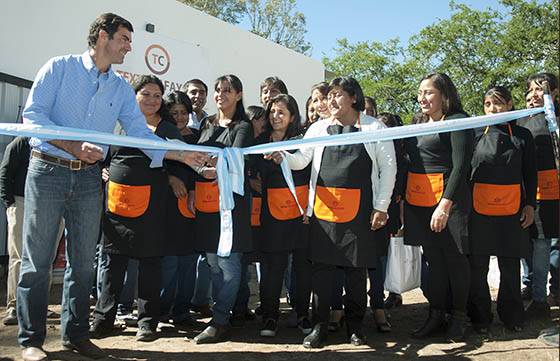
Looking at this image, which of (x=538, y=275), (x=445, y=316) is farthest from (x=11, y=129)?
(x=538, y=275)

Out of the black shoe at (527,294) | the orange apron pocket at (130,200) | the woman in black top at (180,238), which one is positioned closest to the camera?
the orange apron pocket at (130,200)

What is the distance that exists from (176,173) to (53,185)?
1102 mm

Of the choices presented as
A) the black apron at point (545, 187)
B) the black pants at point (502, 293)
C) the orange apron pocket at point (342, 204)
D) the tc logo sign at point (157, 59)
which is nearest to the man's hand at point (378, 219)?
the orange apron pocket at point (342, 204)

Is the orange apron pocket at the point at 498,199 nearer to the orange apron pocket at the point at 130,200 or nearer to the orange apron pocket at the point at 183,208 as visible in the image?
the orange apron pocket at the point at 183,208

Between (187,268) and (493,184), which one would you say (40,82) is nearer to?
(187,268)

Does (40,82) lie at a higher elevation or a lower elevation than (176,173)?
higher

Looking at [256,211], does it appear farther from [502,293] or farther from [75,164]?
[502,293]

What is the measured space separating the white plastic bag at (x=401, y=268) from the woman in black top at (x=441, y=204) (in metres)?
0.37

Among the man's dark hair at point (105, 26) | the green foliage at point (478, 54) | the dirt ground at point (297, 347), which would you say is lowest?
the dirt ground at point (297, 347)

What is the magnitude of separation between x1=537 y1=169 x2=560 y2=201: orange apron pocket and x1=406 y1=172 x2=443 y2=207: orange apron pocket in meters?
1.20

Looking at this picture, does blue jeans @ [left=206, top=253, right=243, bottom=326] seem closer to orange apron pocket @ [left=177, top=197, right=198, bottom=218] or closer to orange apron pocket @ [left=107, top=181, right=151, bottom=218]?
orange apron pocket @ [left=177, top=197, right=198, bottom=218]

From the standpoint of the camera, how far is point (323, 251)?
398 centimetres

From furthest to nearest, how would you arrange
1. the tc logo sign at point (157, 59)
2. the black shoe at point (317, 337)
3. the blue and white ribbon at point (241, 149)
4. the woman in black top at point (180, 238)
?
the tc logo sign at point (157, 59)
the woman in black top at point (180, 238)
the black shoe at point (317, 337)
the blue and white ribbon at point (241, 149)

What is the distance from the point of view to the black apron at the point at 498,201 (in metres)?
4.20
